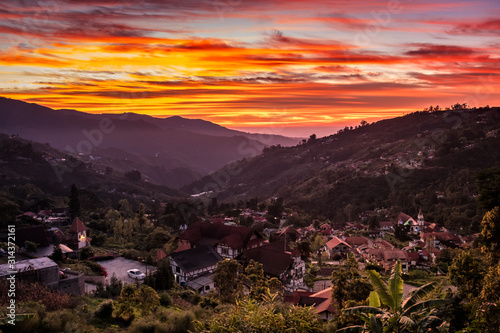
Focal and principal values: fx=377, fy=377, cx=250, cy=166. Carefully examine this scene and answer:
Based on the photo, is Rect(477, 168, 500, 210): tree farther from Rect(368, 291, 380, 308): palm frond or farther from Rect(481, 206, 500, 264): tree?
Rect(368, 291, 380, 308): palm frond

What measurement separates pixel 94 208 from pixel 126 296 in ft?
207

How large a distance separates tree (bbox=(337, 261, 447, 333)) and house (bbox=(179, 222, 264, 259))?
82.3 ft

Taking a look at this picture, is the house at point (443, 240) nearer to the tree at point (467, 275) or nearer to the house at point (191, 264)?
the house at point (191, 264)

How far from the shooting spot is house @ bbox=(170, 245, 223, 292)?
3025 centimetres

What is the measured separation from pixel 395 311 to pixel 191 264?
2188 cm

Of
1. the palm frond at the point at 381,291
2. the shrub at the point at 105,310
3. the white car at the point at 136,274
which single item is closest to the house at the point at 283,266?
the white car at the point at 136,274

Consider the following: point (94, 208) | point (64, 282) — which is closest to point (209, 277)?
point (64, 282)

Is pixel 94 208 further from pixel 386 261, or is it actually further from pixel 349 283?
pixel 349 283

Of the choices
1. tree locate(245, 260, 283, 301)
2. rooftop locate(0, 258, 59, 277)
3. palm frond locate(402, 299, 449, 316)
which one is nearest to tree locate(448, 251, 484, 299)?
palm frond locate(402, 299, 449, 316)

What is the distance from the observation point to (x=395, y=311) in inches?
448

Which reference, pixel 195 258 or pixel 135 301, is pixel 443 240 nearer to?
pixel 195 258

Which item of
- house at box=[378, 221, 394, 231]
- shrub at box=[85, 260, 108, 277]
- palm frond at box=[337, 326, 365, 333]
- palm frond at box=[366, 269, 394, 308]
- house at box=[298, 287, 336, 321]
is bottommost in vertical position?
house at box=[378, 221, 394, 231]

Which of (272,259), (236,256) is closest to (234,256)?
(236,256)

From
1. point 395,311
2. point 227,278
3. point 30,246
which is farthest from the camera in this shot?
point 30,246
